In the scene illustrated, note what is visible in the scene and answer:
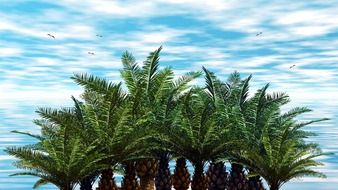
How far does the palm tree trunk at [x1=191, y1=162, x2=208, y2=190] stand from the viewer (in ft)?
115

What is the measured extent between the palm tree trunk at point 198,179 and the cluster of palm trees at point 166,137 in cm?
5

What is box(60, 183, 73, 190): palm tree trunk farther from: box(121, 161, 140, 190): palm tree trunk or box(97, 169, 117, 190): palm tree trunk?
box(121, 161, 140, 190): palm tree trunk

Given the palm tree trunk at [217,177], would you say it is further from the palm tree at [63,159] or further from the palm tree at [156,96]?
the palm tree at [63,159]

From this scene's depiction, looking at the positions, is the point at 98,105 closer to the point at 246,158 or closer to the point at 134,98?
the point at 134,98

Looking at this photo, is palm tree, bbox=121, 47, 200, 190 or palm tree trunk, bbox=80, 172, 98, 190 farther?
palm tree, bbox=121, 47, 200, 190

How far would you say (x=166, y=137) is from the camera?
1321 inches

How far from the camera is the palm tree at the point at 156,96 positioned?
34.8 m

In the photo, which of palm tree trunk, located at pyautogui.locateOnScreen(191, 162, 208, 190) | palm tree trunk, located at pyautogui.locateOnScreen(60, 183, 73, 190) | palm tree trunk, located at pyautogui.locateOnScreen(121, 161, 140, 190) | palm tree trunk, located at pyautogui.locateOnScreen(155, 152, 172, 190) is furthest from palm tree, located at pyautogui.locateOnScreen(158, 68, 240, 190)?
palm tree trunk, located at pyautogui.locateOnScreen(60, 183, 73, 190)

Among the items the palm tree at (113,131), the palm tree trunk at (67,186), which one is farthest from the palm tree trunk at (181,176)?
the palm tree trunk at (67,186)

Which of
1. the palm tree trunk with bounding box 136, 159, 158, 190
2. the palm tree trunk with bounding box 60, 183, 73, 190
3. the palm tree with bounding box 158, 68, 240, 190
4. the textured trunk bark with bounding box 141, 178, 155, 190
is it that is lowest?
the palm tree trunk with bounding box 60, 183, 73, 190

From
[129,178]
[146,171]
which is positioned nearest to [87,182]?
[129,178]

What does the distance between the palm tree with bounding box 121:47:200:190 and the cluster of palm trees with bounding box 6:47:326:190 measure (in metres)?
0.05

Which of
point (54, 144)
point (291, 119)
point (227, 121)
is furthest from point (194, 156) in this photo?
point (54, 144)

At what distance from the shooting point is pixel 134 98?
3297cm
